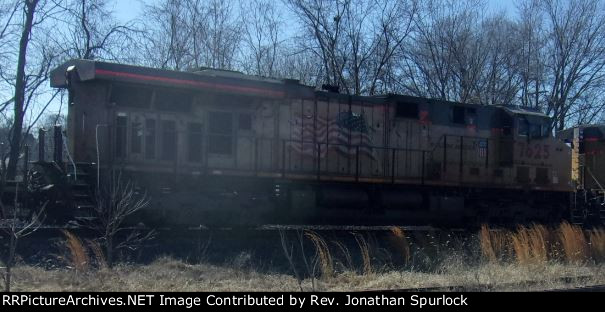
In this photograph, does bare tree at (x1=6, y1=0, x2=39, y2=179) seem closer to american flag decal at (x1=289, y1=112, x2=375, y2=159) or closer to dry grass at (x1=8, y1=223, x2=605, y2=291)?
american flag decal at (x1=289, y1=112, x2=375, y2=159)

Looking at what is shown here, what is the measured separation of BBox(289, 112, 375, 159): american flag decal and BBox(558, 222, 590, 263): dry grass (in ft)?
15.8

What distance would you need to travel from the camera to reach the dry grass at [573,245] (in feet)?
41.9

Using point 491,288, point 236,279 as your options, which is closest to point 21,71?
point 236,279

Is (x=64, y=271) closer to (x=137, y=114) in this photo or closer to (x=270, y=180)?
(x=137, y=114)

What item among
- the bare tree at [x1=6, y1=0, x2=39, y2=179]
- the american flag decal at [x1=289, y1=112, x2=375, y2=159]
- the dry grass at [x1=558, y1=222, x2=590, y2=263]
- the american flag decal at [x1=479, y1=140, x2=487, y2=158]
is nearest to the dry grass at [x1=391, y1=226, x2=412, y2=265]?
the american flag decal at [x1=289, y1=112, x2=375, y2=159]

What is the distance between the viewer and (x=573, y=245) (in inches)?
512

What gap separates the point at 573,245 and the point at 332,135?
5.92 metres

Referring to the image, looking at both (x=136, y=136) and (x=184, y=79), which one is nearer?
(x=136, y=136)

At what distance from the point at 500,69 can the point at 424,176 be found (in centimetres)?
1256

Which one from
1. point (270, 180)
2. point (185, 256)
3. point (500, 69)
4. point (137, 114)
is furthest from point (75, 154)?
point (500, 69)

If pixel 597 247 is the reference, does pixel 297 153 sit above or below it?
above

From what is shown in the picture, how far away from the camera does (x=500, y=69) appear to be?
2667 centimetres

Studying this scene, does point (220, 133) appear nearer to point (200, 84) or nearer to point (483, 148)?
point (200, 84)

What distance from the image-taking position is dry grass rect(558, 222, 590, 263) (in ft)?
41.9
